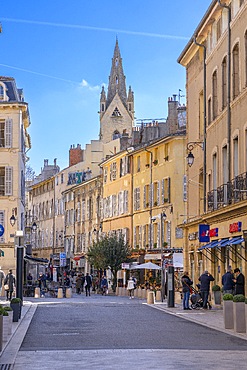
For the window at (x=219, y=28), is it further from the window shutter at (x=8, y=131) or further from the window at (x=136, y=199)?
the window at (x=136, y=199)

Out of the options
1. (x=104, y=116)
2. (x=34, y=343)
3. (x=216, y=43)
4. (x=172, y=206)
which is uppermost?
(x=104, y=116)

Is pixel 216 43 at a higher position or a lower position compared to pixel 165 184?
higher

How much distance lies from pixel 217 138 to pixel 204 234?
4288 mm

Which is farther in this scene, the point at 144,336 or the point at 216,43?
the point at 216,43

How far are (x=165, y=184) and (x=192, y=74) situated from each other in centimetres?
1801

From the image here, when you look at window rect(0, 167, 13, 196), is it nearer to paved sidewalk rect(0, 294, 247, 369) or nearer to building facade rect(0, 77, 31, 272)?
building facade rect(0, 77, 31, 272)

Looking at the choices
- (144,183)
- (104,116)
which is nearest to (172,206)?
(144,183)

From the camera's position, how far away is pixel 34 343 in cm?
1880

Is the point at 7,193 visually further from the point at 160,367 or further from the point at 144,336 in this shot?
the point at 160,367

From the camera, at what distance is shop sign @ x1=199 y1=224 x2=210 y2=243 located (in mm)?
36406

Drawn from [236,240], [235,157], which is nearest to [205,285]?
[236,240]

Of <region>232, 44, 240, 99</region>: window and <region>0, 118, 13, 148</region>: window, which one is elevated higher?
<region>0, 118, 13, 148</region>: window

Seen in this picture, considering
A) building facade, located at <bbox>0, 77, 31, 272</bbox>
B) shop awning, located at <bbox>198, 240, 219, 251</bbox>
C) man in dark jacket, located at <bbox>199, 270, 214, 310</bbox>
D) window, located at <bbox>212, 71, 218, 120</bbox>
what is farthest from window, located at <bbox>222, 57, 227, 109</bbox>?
building facade, located at <bbox>0, 77, 31, 272</bbox>

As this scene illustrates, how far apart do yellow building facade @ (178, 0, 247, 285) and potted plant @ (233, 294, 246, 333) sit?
855cm
